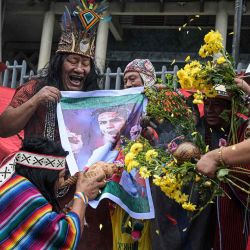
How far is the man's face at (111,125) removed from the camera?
10.9 ft

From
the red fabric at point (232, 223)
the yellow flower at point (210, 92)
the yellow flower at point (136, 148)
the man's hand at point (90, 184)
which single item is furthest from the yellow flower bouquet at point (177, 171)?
the red fabric at point (232, 223)

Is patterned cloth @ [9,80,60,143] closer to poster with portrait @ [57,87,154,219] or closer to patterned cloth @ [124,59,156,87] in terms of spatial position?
poster with portrait @ [57,87,154,219]

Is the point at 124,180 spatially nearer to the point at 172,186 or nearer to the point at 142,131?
the point at 142,131

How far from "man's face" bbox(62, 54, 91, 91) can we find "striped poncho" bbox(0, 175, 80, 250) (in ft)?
3.94

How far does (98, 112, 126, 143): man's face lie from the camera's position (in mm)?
3326

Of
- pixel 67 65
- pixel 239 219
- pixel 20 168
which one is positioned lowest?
pixel 239 219

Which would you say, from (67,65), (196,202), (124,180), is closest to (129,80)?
(67,65)

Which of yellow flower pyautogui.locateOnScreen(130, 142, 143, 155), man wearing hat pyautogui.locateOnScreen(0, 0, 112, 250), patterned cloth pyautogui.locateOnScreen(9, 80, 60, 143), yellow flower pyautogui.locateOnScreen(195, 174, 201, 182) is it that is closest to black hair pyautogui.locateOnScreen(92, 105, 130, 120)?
man wearing hat pyautogui.locateOnScreen(0, 0, 112, 250)

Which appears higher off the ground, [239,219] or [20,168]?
[20,168]

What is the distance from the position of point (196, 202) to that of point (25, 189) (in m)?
1.10

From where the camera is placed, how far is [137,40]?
15148 mm

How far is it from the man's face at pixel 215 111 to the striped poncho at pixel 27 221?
1.31m

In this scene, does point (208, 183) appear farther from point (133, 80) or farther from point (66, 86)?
point (133, 80)

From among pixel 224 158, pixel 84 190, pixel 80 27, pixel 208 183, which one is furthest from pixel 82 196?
pixel 80 27
